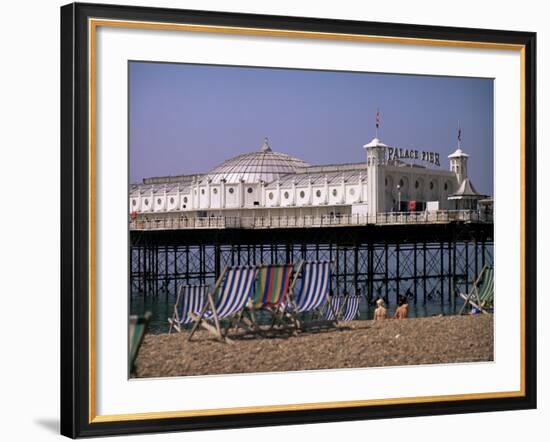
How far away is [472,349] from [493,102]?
2.57 meters

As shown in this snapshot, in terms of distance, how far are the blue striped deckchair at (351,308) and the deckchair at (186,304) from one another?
1.89 metres

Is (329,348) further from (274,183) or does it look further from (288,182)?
(274,183)

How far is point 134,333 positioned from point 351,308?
14.2 feet

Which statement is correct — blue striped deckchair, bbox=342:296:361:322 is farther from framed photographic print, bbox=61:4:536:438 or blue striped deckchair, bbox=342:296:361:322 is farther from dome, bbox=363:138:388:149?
dome, bbox=363:138:388:149

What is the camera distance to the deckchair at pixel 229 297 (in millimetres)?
9414

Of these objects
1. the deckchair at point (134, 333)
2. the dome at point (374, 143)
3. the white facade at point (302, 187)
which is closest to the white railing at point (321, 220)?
the white facade at point (302, 187)

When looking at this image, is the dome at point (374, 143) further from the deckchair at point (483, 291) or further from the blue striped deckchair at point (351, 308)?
the blue striped deckchair at point (351, 308)

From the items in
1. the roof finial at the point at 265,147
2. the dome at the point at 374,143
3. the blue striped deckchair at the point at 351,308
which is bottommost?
the blue striped deckchair at the point at 351,308

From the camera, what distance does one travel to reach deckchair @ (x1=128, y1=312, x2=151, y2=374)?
27.9 feet

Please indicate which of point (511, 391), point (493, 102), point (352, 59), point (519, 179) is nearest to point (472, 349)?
point (511, 391)

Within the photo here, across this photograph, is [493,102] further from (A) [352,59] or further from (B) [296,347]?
(B) [296,347]

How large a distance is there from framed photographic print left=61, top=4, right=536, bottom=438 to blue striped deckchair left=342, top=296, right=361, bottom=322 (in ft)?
1.00

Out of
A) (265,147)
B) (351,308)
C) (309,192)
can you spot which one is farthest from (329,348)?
(309,192)

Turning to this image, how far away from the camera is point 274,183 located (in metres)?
11.4
